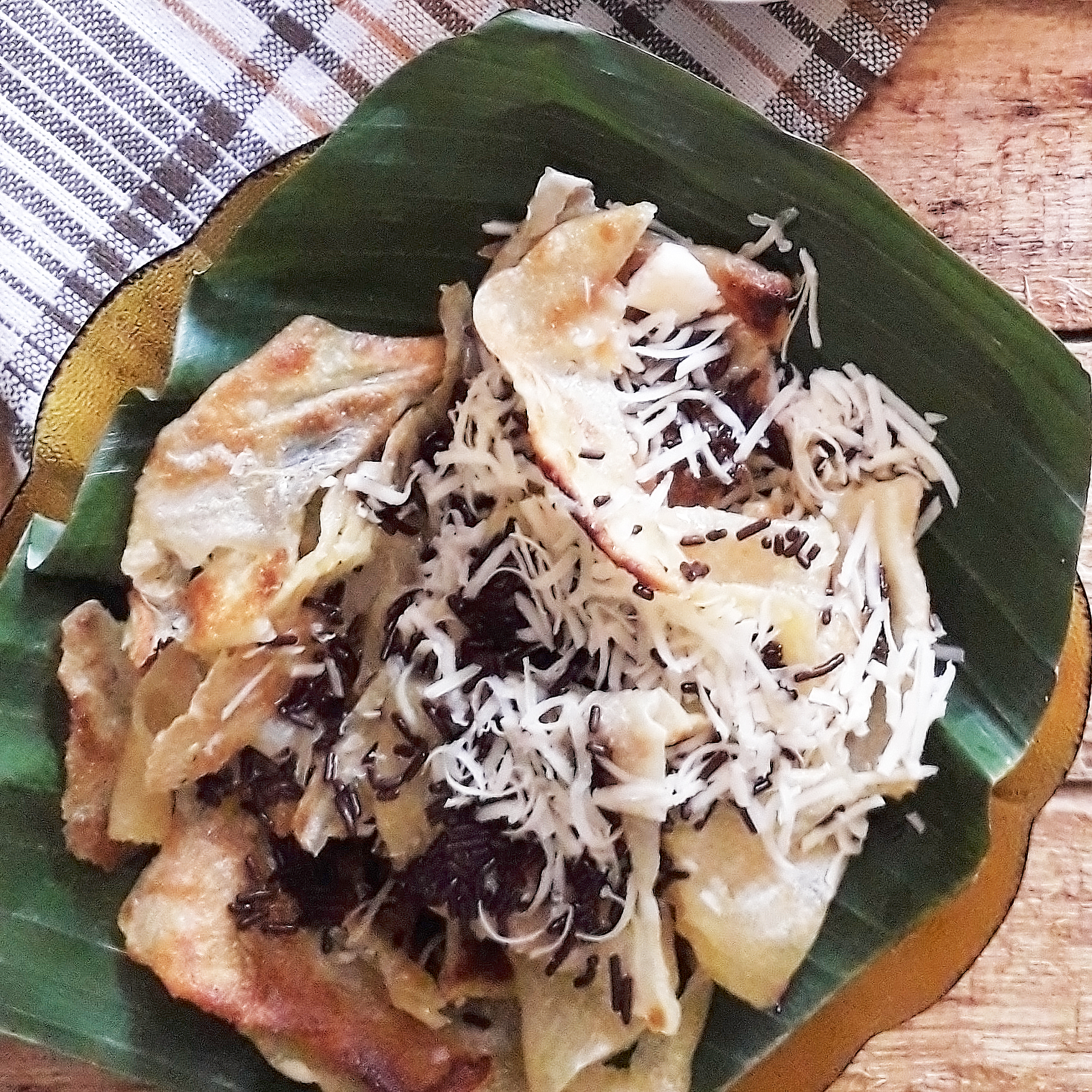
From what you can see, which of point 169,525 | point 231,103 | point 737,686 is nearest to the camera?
point 737,686

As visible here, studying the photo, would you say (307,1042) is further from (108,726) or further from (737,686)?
(737,686)

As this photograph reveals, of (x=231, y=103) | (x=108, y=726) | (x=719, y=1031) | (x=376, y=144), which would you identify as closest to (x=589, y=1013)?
(x=719, y=1031)

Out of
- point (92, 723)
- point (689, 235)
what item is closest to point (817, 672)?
point (689, 235)

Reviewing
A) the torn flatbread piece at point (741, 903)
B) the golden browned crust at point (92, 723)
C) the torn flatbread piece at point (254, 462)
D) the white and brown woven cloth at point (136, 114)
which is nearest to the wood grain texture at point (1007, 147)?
the white and brown woven cloth at point (136, 114)

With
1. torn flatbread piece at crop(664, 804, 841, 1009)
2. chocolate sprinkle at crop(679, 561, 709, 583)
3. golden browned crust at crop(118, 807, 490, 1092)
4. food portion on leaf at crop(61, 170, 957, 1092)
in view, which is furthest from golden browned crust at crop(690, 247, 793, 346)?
golden browned crust at crop(118, 807, 490, 1092)

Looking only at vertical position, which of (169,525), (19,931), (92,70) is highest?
→ (92,70)

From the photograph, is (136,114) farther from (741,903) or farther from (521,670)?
(741,903)

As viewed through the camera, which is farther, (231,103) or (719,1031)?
(231,103)

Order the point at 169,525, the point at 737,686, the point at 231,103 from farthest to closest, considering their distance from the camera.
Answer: the point at 231,103 → the point at 169,525 → the point at 737,686
